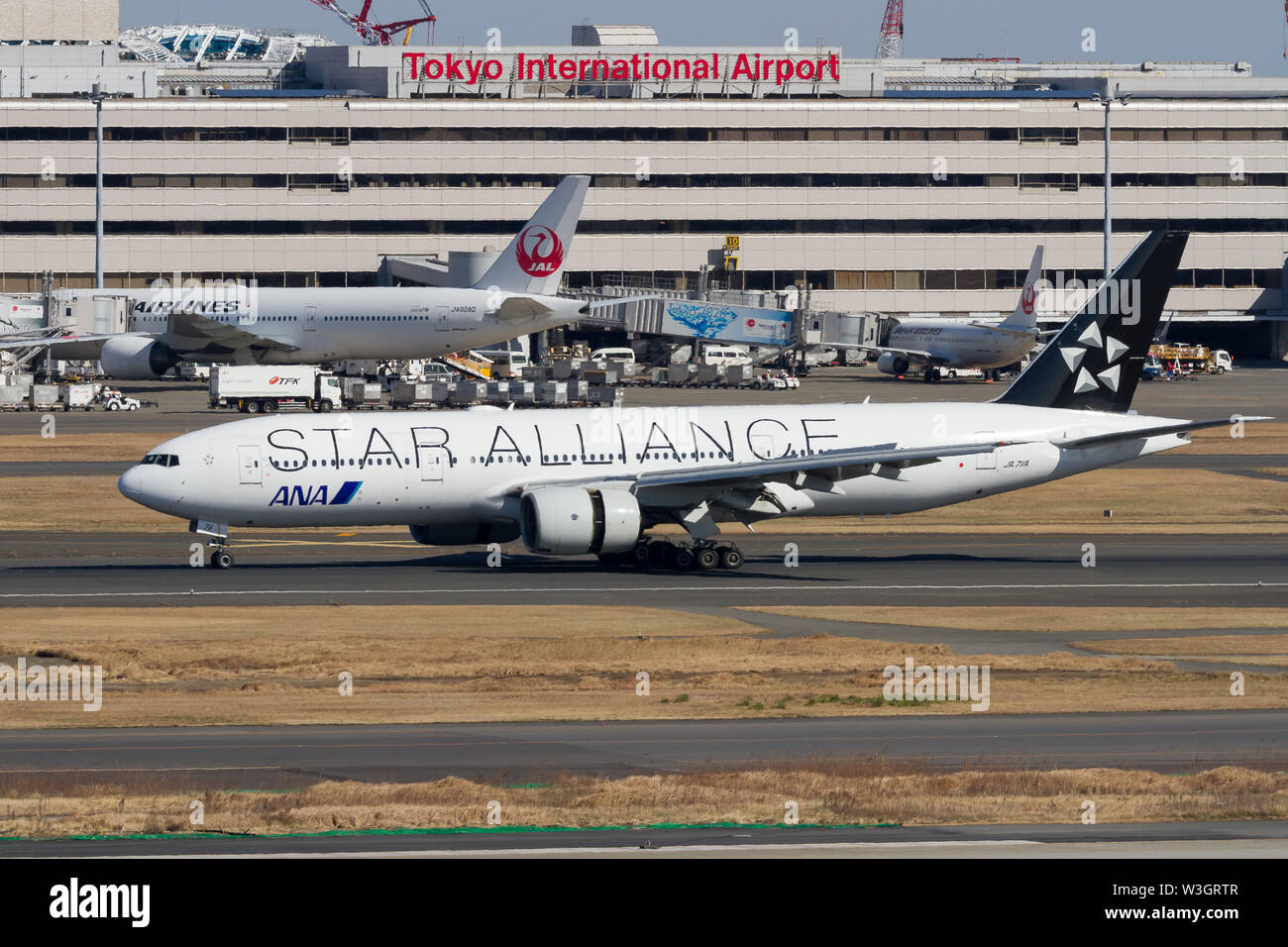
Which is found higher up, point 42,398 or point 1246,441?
point 42,398

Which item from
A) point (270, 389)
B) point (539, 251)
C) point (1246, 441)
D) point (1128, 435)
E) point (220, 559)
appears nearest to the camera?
point (220, 559)

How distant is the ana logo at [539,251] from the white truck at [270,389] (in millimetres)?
15652

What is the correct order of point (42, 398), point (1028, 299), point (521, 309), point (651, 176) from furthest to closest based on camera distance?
point (651, 176) < point (1028, 299) < point (521, 309) < point (42, 398)

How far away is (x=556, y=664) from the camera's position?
116 feet

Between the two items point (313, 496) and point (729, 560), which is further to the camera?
point (729, 560)

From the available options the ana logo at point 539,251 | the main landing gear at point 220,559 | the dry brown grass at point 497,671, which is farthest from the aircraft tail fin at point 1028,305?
the dry brown grass at point 497,671

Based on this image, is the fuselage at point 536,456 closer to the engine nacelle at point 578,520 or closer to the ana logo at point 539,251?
the engine nacelle at point 578,520

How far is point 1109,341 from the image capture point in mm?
54969

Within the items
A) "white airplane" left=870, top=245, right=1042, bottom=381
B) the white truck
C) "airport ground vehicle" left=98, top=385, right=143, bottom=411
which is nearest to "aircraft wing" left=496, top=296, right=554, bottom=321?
the white truck

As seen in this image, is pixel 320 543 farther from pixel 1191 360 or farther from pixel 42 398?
pixel 1191 360

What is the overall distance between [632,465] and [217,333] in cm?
6812

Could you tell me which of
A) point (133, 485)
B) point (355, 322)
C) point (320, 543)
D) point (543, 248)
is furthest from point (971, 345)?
point (133, 485)

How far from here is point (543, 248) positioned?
111 m

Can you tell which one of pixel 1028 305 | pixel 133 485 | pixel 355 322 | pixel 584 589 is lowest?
pixel 584 589
